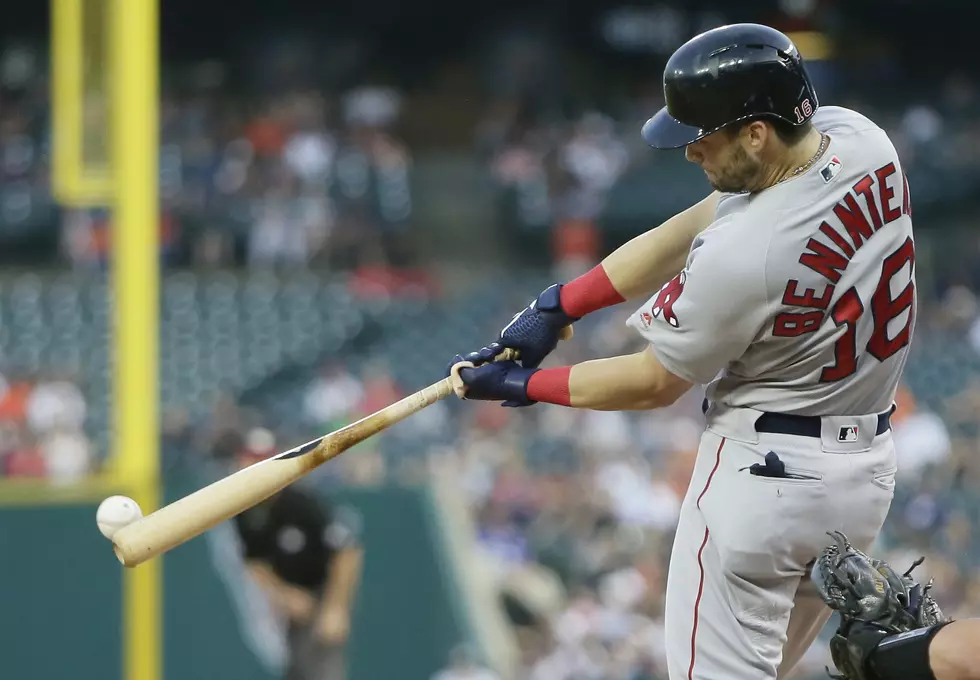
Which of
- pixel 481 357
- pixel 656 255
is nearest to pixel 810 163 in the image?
pixel 656 255

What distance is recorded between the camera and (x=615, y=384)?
2949mm

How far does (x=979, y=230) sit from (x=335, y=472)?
9365 millimetres

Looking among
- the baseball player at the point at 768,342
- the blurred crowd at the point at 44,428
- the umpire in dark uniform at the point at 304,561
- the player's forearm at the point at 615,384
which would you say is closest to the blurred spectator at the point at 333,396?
the blurred crowd at the point at 44,428

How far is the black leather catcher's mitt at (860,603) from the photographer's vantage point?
279cm

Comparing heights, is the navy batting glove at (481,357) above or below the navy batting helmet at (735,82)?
below

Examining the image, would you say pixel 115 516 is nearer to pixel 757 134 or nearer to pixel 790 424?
pixel 790 424

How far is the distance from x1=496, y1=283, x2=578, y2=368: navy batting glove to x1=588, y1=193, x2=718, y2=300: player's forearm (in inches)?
5.4

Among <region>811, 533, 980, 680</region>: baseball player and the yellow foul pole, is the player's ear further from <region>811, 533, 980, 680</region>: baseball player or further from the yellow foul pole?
the yellow foul pole

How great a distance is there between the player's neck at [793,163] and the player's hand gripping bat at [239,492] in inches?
28.3

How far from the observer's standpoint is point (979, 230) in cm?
1600

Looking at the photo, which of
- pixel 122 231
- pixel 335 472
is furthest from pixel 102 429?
pixel 122 231

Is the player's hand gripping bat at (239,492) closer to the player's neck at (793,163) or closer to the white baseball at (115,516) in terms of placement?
the white baseball at (115,516)

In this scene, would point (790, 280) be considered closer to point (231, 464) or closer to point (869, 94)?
point (231, 464)

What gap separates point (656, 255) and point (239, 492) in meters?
1.04
